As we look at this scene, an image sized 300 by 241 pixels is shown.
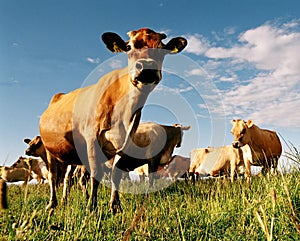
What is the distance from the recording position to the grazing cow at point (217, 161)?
16.8 m

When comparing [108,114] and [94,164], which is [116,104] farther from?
[94,164]

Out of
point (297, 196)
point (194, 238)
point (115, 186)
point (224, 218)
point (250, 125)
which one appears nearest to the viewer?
point (194, 238)

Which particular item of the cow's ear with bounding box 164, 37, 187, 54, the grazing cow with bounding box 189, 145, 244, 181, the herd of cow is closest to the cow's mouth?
the herd of cow

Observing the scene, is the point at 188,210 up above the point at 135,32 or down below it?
below

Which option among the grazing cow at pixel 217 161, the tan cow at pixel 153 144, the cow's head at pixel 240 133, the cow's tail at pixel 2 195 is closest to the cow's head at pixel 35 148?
the tan cow at pixel 153 144

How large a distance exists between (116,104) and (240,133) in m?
9.21

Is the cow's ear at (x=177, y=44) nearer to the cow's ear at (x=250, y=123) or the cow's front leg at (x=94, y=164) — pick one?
the cow's front leg at (x=94, y=164)

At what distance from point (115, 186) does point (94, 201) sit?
1.97 ft

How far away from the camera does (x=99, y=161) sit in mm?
6105

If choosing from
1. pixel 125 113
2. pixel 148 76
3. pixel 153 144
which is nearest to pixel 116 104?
pixel 125 113

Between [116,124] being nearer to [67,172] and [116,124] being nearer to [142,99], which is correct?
[142,99]

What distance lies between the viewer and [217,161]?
19312mm

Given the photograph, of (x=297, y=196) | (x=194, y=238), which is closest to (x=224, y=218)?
(x=194, y=238)

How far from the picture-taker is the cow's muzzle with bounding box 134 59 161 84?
5.50m
